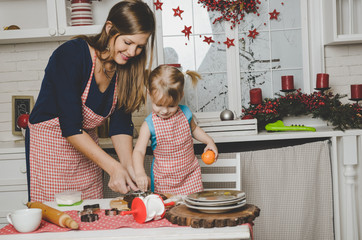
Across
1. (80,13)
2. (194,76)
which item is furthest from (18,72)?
(194,76)

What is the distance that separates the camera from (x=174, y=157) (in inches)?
81.7

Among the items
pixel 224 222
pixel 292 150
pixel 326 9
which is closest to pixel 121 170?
pixel 224 222

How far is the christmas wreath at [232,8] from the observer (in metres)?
3.10

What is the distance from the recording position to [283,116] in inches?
118

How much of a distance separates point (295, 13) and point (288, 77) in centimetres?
53

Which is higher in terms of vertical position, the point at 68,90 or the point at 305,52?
the point at 305,52

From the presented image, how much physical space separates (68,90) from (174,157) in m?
0.62

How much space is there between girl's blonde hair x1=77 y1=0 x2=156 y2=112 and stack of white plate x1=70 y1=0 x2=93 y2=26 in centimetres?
112

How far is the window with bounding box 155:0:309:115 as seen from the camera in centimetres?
318

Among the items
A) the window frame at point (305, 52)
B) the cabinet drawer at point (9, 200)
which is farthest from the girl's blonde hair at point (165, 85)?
the cabinet drawer at point (9, 200)

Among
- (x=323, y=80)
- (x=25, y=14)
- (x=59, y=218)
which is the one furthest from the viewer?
(x=25, y=14)

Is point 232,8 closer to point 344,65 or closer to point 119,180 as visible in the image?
point 344,65

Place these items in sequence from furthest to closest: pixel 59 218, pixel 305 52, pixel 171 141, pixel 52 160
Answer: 1. pixel 305 52
2. pixel 171 141
3. pixel 52 160
4. pixel 59 218

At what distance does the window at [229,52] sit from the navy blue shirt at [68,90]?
4.38 feet
